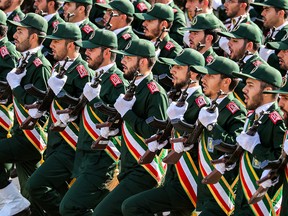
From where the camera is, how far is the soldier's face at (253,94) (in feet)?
37.3

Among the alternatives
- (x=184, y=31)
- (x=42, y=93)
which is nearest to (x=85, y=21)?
(x=184, y=31)

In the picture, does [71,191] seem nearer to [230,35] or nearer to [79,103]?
[79,103]

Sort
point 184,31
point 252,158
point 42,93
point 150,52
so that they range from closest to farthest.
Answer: point 252,158 < point 150,52 < point 42,93 < point 184,31

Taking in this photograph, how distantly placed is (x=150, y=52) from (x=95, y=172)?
56.1 inches

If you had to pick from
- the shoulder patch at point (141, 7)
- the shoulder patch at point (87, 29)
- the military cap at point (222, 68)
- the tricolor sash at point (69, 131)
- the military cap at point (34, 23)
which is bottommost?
the shoulder patch at point (141, 7)

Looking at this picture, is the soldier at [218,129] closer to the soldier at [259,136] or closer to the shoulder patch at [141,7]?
the soldier at [259,136]

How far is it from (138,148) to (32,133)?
2027 mm

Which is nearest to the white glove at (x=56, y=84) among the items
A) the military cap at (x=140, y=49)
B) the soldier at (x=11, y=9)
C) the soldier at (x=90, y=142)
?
the soldier at (x=90, y=142)

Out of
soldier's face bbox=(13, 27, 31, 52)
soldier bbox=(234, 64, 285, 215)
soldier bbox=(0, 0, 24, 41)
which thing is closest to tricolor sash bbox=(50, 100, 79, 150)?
soldier's face bbox=(13, 27, 31, 52)

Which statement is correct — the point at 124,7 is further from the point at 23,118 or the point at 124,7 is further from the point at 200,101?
the point at 200,101

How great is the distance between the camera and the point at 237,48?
1368 centimetres

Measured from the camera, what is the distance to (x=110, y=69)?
13.2 meters

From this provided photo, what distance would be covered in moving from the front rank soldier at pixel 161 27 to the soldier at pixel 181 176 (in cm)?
238

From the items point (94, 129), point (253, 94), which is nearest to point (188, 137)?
point (253, 94)
